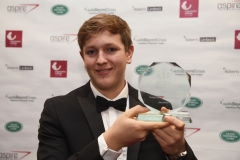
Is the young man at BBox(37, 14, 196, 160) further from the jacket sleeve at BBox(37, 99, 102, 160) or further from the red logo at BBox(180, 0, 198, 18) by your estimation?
the red logo at BBox(180, 0, 198, 18)

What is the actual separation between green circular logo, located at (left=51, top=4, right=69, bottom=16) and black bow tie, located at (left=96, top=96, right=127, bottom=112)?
1019mm

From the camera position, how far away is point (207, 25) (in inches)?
77.3

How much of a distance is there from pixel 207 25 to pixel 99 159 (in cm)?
138

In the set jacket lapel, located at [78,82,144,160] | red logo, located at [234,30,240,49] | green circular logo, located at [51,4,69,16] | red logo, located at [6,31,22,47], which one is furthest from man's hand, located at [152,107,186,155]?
red logo, located at [6,31,22,47]

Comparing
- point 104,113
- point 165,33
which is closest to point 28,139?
point 104,113

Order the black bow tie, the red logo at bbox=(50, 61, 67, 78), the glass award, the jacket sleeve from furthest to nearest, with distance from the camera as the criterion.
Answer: the red logo at bbox=(50, 61, 67, 78)
the black bow tie
the jacket sleeve
the glass award

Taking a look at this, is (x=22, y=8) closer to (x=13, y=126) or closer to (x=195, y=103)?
(x=13, y=126)

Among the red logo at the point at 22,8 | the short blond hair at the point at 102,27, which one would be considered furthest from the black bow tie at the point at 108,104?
the red logo at the point at 22,8

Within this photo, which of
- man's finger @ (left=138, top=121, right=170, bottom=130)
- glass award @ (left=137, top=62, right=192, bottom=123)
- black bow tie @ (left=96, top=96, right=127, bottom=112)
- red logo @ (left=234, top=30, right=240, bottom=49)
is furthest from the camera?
red logo @ (left=234, top=30, right=240, bottom=49)

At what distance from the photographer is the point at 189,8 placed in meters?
1.98

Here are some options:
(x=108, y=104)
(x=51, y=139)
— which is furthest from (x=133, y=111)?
(x=51, y=139)

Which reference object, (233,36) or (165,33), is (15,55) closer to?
(165,33)

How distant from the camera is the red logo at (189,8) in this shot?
198 centimetres

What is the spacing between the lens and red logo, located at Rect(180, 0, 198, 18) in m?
1.98
